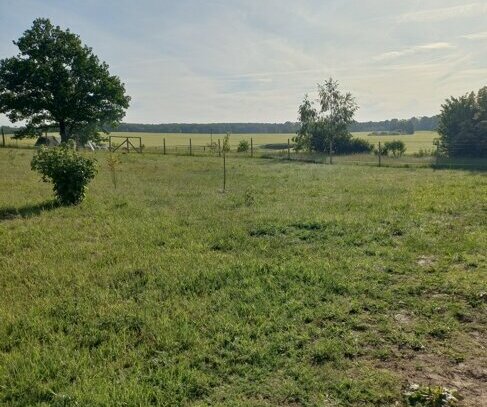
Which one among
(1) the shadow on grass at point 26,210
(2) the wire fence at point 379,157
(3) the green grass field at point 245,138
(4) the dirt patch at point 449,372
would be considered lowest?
(4) the dirt patch at point 449,372

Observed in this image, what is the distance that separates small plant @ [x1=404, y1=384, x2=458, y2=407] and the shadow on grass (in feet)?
26.9

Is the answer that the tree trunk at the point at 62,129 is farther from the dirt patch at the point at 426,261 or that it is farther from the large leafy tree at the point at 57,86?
the dirt patch at the point at 426,261

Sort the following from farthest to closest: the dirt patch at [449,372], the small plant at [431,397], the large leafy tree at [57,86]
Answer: the large leafy tree at [57,86]
the dirt patch at [449,372]
the small plant at [431,397]

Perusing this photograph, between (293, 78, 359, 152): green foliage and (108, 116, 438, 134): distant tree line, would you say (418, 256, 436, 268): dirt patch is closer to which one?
(293, 78, 359, 152): green foliage

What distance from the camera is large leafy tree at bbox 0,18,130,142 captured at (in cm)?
3020

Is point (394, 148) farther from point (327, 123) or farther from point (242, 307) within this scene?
point (242, 307)

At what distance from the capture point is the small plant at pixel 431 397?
255cm

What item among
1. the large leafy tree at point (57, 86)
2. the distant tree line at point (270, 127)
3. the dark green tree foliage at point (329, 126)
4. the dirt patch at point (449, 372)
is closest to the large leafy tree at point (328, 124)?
the dark green tree foliage at point (329, 126)

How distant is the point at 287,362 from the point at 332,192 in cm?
869

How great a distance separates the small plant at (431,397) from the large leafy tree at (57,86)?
3342cm

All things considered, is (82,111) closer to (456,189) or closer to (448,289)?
(456,189)

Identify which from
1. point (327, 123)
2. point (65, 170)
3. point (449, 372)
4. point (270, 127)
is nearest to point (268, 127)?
point (270, 127)

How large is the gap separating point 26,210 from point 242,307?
7050 millimetres

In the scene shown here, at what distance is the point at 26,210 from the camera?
892cm
